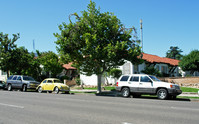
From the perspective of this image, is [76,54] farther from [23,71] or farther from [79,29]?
[23,71]

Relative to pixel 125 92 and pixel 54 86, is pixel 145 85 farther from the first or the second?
pixel 54 86

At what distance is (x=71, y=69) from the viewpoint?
4341cm

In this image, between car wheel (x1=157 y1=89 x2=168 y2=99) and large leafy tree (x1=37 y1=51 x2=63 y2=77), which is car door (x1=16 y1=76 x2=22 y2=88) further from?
car wheel (x1=157 y1=89 x2=168 y2=99)

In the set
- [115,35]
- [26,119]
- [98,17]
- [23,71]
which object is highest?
[98,17]

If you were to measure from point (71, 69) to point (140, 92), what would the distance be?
89.4ft

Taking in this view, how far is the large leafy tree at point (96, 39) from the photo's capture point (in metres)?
20.5

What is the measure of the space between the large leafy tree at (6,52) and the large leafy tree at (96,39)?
48.6 ft

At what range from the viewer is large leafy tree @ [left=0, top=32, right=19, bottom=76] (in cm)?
3300

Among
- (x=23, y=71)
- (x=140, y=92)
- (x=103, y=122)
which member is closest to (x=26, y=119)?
(x=103, y=122)

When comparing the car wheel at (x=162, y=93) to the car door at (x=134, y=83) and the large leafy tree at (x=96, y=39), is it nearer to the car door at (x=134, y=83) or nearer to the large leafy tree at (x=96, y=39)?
the car door at (x=134, y=83)

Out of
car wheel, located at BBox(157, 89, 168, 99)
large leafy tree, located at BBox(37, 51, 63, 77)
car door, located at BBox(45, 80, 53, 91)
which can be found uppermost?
large leafy tree, located at BBox(37, 51, 63, 77)

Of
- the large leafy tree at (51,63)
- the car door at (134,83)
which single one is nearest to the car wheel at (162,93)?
the car door at (134,83)

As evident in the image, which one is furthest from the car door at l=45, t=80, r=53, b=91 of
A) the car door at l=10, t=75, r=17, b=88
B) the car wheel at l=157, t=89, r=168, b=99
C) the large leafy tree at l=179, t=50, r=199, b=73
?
the large leafy tree at l=179, t=50, r=199, b=73

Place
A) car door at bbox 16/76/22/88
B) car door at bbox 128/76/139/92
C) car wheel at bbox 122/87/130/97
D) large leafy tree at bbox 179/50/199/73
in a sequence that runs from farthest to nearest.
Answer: large leafy tree at bbox 179/50/199/73 → car door at bbox 16/76/22/88 → car wheel at bbox 122/87/130/97 → car door at bbox 128/76/139/92
